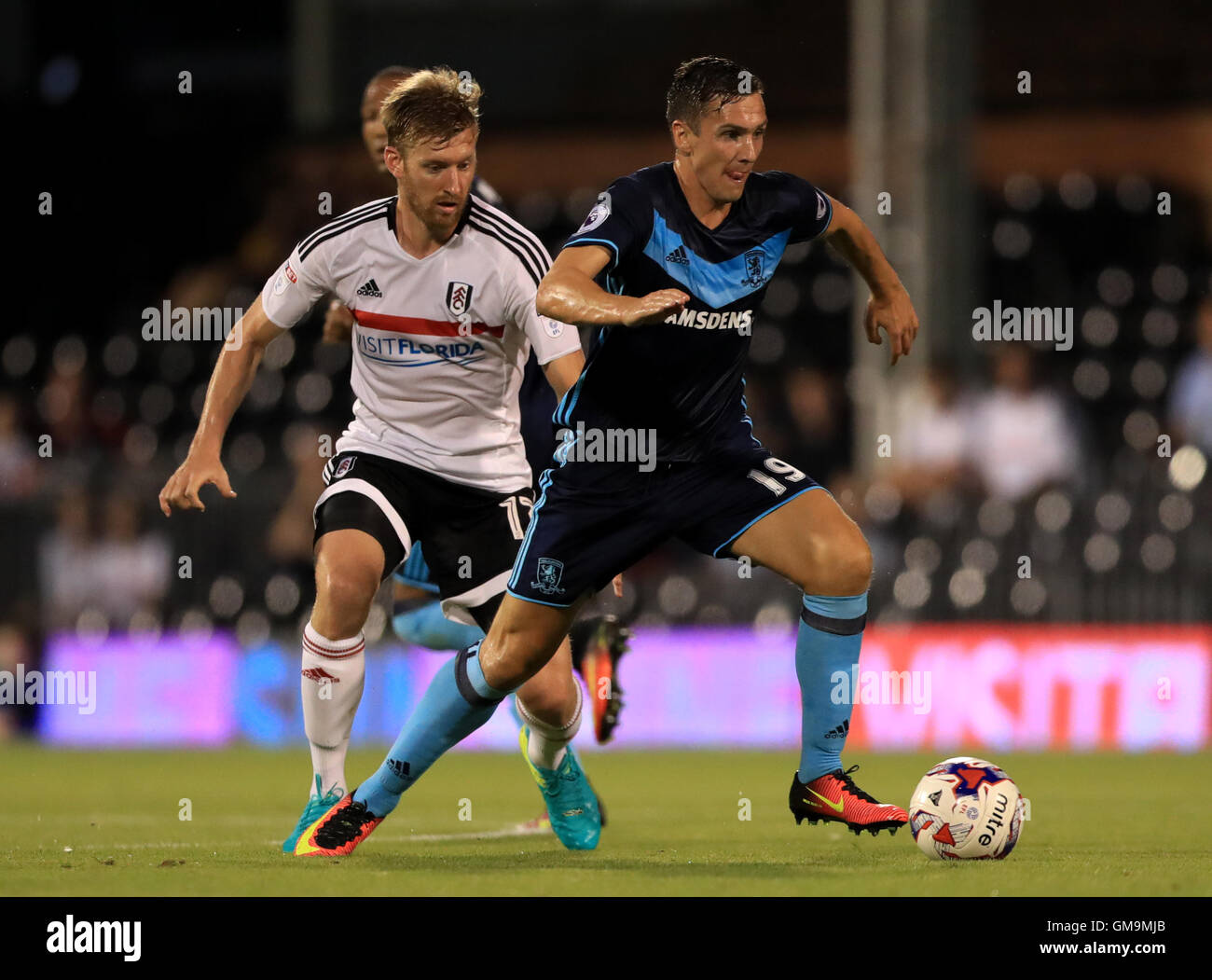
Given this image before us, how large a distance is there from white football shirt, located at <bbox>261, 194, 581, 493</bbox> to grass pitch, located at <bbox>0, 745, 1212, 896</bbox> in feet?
4.34

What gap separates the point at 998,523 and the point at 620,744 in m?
2.71

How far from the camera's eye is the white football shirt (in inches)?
251

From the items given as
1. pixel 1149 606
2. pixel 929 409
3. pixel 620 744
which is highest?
pixel 929 409

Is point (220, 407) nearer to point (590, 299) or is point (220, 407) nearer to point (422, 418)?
point (422, 418)

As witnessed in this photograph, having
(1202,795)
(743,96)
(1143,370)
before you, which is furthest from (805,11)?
(743,96)

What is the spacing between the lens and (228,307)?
14070mm

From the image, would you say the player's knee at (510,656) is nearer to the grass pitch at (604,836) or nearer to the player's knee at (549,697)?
the player's knee at (549,697)

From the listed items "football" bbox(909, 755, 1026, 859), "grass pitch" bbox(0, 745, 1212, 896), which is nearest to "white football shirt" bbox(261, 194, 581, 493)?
"grass pitch" bbox(0, 745, 1212, 896)

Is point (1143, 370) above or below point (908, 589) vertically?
above

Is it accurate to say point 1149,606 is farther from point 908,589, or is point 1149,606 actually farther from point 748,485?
point 748,485

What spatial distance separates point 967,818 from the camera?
5.83 meters

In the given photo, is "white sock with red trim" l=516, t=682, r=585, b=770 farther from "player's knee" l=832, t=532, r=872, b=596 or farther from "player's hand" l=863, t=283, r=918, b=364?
"player's hand" l=863, t=283, r=918, b=364

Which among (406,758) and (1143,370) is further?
(1143,370)

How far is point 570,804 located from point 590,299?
2.05m
